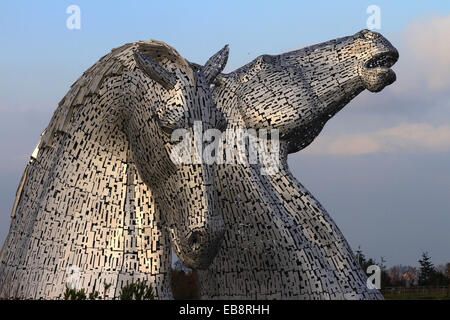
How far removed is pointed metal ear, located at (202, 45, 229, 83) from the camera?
5.18 meters

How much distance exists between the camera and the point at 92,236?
5219mm

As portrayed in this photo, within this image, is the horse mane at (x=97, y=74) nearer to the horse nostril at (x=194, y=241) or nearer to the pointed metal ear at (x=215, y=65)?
the pointed metal ear at (x=215, y=65)

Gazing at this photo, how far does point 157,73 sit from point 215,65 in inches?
25.7

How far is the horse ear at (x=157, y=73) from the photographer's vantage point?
4.76 meters

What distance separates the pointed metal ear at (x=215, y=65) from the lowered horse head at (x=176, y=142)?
3cm

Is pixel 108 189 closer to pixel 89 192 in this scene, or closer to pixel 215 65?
pixel 89 192

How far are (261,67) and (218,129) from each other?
3083mm

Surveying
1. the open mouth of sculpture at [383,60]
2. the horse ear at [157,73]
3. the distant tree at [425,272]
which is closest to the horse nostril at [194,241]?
the horse ear at [157,73]

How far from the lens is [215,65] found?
527 centimetres

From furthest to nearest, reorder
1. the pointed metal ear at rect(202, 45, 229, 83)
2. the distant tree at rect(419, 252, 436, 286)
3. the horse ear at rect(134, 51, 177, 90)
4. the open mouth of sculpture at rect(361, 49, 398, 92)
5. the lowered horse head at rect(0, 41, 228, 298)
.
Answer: the distant tree at rect(419, 252, 436, 286) → the open mouth of sculpture at rect(361, 49, 398, 92) → the pointed metal ear at rect(202, 45, 229, 83) → the lowered horse head at rect(0, 41, 228, 298) → the horse ear at rect(134, 51, 177, 90)

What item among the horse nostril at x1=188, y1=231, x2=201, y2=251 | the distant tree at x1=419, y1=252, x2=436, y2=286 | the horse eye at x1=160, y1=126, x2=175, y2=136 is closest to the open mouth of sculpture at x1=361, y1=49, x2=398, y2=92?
the horse eye at x1=160, y1=126, x2=175, y2=136

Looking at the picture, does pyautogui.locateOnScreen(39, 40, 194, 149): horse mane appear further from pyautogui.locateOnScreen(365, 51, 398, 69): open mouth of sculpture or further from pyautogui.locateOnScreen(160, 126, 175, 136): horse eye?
pyautogui.locateOnScreen(365, 51, 398, 69): open mouth of sculpture
